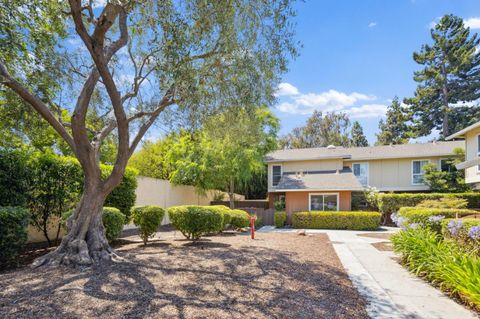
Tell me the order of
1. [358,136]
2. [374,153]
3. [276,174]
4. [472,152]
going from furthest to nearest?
[358,136] < [276,174] < [374,153] < [472,152]

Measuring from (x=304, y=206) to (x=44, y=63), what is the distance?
626 inches

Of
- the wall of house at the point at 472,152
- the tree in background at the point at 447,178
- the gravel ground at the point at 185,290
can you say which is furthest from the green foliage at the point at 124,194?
the tree in background at the point at 447,178

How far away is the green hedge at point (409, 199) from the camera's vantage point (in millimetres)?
18984

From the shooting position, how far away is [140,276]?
5.38 meters

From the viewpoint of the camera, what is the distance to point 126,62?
9297 mm

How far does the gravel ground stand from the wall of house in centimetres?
1518

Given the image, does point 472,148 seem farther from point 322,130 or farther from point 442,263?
point 322,130

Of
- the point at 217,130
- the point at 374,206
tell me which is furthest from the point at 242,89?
the point at 374,206

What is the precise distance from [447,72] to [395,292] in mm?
37636

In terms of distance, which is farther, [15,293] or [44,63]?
[44,63]

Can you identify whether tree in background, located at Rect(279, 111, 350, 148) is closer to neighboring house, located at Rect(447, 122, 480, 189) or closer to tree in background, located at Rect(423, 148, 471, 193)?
tree in background, located at Rect(423, 148, 471, 193)

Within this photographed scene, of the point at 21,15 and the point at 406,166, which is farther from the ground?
the point at 21,15

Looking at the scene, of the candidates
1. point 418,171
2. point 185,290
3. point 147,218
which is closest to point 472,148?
point 418,171

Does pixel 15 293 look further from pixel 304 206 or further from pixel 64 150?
pixel 304 206
